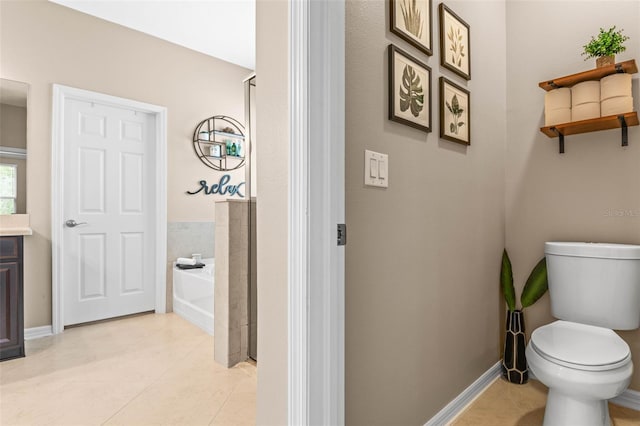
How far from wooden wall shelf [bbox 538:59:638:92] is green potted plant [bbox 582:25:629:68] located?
0.05 metres

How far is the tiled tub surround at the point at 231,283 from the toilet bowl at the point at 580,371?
1668 millimetres

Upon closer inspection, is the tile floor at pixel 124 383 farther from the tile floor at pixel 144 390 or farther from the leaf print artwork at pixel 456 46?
the leaf print artwork at pixel 456 46

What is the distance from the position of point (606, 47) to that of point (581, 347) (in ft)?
4.71

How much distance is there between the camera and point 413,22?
145 centimetres

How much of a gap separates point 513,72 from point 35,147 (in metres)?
3.57

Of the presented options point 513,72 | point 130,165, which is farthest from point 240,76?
point 513,72

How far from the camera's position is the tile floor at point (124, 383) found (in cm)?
178

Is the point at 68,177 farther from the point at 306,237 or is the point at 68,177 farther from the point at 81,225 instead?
the point at 306,237

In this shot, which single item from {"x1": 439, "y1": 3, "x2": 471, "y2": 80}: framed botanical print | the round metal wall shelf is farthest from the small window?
{"x1": 439, "y1": 3, "x2": 471, "y2": 80}: framed botanical print

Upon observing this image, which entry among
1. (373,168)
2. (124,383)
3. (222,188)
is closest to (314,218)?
(373,168)

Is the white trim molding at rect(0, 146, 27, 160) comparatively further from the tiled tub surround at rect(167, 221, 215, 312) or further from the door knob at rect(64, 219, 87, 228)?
the tiled tub surround at rect(167, 221, 215, 312)

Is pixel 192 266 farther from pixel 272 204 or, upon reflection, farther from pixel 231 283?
pixel 272 204

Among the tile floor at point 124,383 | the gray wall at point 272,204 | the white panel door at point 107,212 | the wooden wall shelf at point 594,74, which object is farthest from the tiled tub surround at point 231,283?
the wooden wall shelf at point 594,74

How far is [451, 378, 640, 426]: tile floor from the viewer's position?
1675 millimetres
